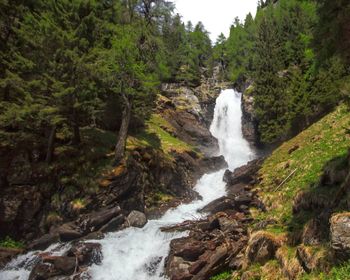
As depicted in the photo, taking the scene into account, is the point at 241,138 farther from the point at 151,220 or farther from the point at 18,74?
the point at 18,74

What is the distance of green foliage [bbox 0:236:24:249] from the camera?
2148 cm

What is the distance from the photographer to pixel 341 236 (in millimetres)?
A: 8914

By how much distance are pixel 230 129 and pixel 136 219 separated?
34540mm

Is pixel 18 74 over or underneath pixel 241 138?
over

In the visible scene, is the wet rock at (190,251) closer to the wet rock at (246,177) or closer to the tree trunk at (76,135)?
the wet rock at (246,177)

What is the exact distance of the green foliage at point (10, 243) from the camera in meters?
21.5

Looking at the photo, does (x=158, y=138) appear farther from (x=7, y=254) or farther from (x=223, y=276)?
(x=223, y=276)

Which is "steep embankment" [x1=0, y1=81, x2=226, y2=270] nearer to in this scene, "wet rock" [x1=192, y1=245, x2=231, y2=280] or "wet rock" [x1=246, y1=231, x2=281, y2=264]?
"wet rock" [x1=192, y1=245, x2=231, y2=280]

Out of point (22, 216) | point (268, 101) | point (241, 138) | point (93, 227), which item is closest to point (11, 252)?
point (22, 216)

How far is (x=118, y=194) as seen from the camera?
23312 mm

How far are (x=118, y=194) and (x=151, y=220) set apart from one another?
9.80 feet

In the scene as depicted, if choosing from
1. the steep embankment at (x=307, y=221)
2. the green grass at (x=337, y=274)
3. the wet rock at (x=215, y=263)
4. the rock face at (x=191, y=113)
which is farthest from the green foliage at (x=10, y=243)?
the rock face at (x=191, y=113)

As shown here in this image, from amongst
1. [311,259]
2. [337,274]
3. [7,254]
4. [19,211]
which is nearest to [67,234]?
[7,254]

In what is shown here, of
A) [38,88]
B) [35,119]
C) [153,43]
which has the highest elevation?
[153,43]
